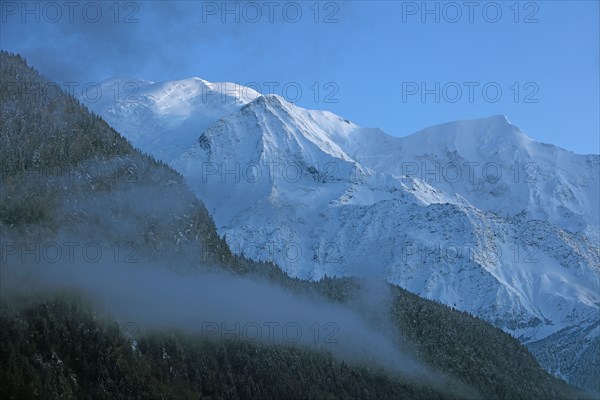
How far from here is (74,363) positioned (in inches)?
7249

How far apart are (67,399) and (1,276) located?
126 ft

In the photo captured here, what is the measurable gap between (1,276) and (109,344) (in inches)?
1091

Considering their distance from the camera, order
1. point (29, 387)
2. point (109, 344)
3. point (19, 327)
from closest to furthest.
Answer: point (29, 387)
point (19, 327)
point (109, 344)

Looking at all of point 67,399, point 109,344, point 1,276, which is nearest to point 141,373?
point 109,344

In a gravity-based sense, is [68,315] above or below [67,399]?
above

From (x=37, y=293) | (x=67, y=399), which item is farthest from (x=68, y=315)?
(x=67, y=399)

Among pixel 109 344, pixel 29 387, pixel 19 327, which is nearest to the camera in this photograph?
pixel 29 387

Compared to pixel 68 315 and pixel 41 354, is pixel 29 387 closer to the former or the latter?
pixel 41 354

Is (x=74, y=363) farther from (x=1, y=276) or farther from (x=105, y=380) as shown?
(x=1, y=276)

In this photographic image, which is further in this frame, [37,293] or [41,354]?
[37,293]

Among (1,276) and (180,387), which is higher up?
(1,276)

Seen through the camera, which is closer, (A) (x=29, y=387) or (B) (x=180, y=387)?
(A) (x=29, y=387)

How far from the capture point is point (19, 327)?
181000 mm

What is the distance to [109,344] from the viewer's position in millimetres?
193250
